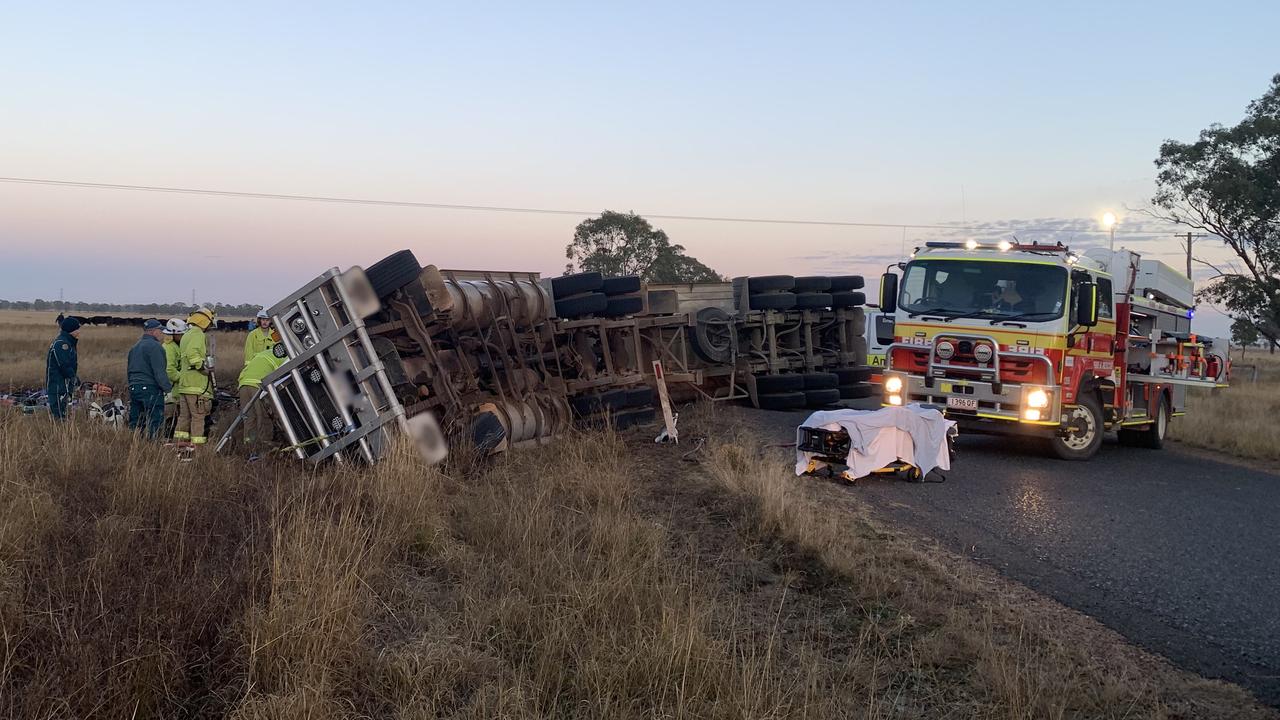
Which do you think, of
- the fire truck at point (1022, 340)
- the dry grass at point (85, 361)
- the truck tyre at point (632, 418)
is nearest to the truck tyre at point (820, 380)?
the fire truck at point (1022, 340)

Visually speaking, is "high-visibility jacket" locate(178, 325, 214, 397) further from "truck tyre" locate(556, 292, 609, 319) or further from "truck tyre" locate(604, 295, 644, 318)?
"truck tyre" locate(604, 295, 644, 318)

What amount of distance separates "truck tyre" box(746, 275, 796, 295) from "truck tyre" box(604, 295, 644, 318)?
4134 mm

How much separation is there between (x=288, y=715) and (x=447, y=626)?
1.16 m

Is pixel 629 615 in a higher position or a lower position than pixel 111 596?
lower

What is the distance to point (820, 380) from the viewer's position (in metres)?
17.1

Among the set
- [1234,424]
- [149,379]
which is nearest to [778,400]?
[1234,424]

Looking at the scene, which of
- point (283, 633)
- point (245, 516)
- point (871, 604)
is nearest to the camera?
point (283, 633)

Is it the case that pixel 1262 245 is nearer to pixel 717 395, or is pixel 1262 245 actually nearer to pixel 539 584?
pixel 717 395

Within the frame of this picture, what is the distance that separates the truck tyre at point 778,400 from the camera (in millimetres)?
16609

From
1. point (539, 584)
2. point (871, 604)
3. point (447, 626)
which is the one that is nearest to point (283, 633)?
point (447, 626)

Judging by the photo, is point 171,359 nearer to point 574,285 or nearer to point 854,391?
point 574,285

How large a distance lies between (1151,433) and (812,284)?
6.23m

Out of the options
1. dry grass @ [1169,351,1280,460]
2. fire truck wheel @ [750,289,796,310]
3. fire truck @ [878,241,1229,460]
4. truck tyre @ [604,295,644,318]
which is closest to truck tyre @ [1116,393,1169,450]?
fire truck @ [878,241,1229,460]

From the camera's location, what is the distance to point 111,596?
4180mm
